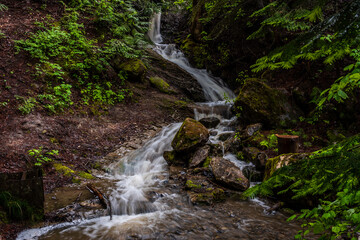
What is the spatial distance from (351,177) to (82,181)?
5.62 meters

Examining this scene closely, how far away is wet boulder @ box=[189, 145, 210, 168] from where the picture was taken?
6539 millimetres

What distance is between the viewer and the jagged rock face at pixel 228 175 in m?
5.51

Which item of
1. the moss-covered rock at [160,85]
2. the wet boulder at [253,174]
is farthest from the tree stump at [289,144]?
the moss-covered rock at [160,85]

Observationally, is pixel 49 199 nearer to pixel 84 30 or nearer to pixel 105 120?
pixel 105 120

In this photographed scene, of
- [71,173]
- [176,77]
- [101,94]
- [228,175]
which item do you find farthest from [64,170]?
[176,77]

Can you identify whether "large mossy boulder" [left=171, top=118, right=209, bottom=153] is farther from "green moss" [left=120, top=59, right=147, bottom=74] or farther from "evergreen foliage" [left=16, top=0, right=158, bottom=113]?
"green moss" [left=120, top=59, right=147, bottom=74]

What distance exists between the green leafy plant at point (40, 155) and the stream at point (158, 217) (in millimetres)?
1602

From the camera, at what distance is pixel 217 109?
11.0 metres

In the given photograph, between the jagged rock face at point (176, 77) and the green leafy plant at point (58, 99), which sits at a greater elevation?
the jagged rock face at point (176, 77)

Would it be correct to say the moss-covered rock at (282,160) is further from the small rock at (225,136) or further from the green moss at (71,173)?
the green moss at (71,173)

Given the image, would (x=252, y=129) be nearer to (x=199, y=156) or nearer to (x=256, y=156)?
(x=256, y=156)

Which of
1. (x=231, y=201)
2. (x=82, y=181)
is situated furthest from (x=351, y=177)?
(x=82, y=181)

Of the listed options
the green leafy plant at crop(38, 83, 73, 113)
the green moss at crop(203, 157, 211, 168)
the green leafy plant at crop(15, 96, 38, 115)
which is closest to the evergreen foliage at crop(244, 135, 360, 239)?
the green moss at crop(203, 157, 211, 168)

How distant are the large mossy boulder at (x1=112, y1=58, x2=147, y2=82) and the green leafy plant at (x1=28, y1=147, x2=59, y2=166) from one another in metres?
6.09
